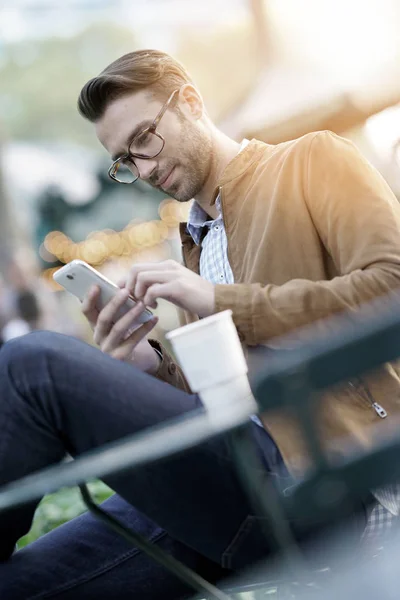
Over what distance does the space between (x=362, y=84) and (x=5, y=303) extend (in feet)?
10.2

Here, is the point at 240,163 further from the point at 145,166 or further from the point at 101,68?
the point at 101,68

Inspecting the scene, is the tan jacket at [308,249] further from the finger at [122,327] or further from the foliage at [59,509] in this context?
the foliage at [59,509]

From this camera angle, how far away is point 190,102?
87.4 inches

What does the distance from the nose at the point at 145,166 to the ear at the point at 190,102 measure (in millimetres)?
166

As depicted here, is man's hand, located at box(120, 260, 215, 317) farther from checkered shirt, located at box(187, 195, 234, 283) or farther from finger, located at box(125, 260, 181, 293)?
checkered shirt, located at box(187, 195, 234, 283)

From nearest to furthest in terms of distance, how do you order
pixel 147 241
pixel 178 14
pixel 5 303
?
pixel 5 303 → pixel 178 14 → pixel 147 241

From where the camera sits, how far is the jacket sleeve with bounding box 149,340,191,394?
200 centimetres

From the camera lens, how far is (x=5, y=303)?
649 cm

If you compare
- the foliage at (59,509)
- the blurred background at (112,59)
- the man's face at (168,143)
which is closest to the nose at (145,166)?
the man's face at (168,143)

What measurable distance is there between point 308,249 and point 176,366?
526mm

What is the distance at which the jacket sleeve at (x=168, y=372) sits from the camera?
2.00 meters

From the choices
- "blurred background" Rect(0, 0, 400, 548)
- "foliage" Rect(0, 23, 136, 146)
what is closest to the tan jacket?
"blurred background" Rect(0, 0, 400, 548)

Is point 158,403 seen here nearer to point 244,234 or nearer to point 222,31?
point 244,234

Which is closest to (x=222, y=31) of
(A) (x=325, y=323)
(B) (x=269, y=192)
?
(B) (x=269, y=192)
